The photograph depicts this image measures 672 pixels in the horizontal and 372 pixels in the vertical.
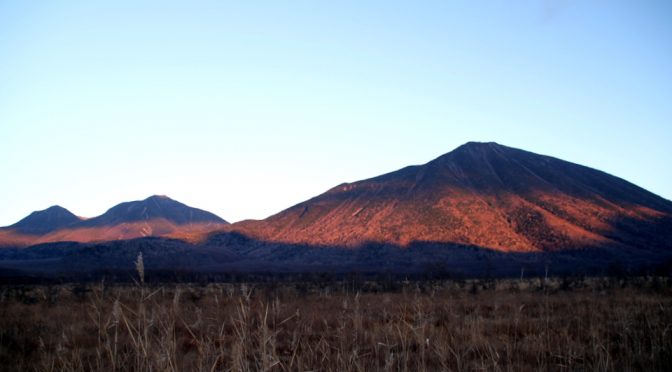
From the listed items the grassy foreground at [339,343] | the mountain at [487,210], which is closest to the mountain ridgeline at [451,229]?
the mountain at [487,210]

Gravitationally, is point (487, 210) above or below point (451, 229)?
above

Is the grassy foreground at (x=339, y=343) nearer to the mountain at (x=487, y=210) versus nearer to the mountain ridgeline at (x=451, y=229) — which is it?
the mountain ridgeline at (x=451, y=229)

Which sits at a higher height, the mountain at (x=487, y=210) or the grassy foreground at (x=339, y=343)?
the mountain at (x=487, y=210)

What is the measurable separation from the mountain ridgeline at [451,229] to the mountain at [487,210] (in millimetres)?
280

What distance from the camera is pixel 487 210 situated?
317 feet

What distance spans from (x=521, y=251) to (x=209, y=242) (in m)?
66.8

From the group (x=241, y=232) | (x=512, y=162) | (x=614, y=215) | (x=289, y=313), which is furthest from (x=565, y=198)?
(x=289, y=313)

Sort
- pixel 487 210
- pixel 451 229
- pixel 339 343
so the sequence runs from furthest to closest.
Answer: pixel 487 210
pixel 451 229
pixel 339 343

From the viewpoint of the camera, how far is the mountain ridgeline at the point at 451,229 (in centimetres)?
7431

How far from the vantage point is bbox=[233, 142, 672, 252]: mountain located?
83688mm

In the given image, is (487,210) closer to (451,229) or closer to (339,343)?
(451,229)

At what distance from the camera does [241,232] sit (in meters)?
111

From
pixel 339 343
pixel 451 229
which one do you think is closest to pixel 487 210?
pixel 451 229

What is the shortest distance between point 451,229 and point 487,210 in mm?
14057
